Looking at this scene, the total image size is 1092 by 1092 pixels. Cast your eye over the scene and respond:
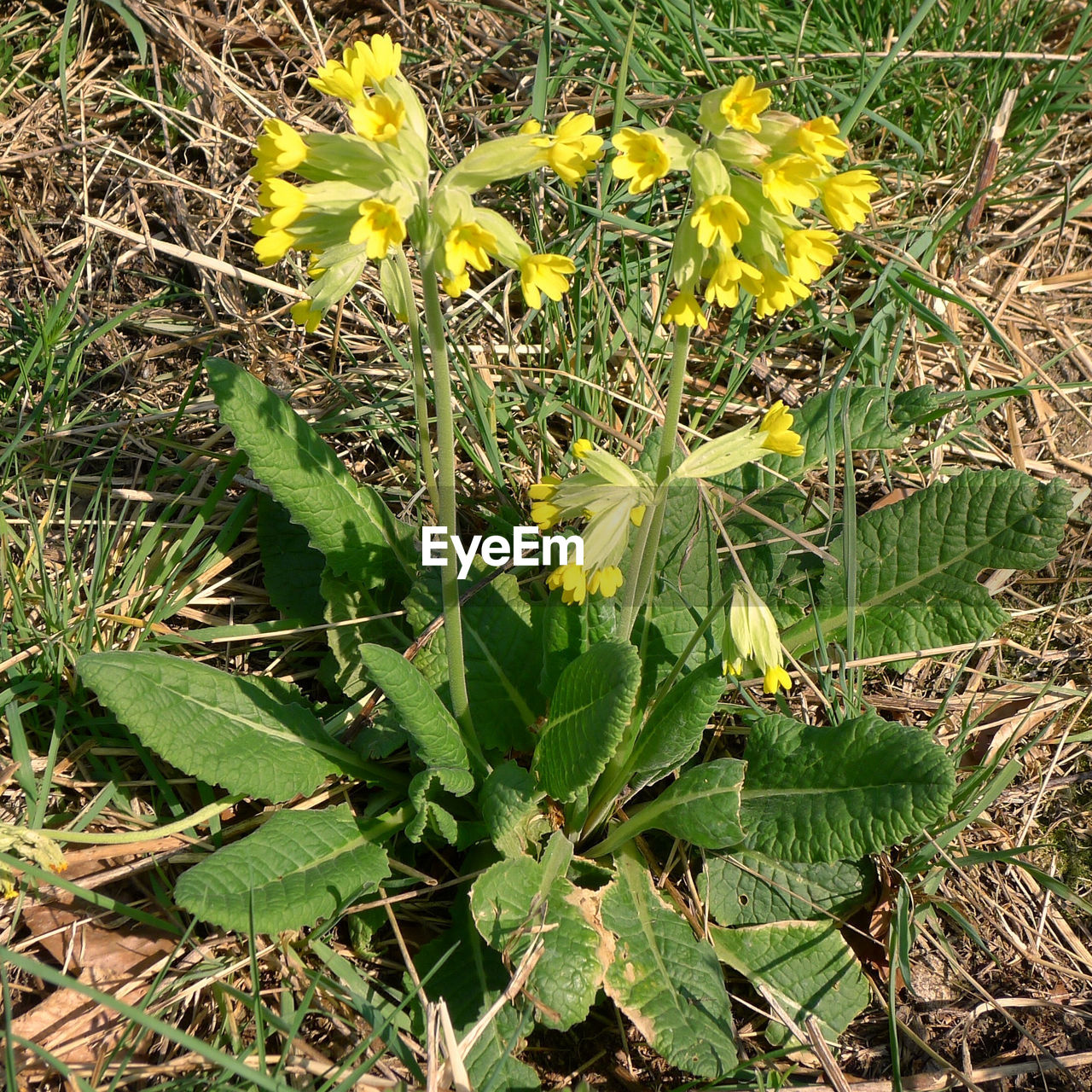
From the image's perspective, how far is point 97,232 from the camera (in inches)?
164

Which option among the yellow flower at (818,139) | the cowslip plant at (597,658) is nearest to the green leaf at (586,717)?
the cowslip plant at (597,658)

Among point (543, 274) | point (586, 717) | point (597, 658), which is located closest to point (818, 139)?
point (543, 274)

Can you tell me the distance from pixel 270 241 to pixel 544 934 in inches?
69.3

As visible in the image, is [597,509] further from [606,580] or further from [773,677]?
[773,677]

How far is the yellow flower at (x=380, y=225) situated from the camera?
6.90ft

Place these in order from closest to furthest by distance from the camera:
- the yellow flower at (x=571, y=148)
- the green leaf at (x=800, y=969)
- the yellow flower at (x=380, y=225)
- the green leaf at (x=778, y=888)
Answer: the yellow flower at (x=380, y=225), the yellow flower at (x=571, y=148), the green leaf at (x=800, y=969), the green leaf at (x=778, y=888)

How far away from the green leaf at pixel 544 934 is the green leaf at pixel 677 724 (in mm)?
418

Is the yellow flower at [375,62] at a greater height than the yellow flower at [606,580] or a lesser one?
greater

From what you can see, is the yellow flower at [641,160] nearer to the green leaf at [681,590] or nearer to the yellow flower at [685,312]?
the yellow flower at [685,312]

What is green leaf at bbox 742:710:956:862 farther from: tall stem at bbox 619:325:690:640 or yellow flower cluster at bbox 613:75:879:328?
yellow flower cluster at bbox 613:75:879:328

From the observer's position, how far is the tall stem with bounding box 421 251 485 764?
2.28 meters

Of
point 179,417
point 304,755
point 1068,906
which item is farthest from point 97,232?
point 1068,906

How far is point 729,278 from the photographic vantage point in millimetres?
2377

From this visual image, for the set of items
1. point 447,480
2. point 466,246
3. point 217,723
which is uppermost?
point 466,246
